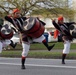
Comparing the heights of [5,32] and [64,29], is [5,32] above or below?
below

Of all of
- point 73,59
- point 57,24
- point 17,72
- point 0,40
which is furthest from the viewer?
point 73,59

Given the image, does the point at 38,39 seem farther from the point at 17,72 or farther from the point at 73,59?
the point at 73,59

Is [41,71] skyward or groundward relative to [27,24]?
groundward

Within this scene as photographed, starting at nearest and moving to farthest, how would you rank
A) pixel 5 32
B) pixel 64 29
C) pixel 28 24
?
pixel 28 24 < pixel 64 29 < pixel 5 32

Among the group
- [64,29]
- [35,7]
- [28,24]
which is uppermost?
[28,24]

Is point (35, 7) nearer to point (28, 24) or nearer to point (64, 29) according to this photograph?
point (64, 29)

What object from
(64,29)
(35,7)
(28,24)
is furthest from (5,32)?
(35,7)

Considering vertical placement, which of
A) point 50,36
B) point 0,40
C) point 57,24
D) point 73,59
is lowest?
point 50,36

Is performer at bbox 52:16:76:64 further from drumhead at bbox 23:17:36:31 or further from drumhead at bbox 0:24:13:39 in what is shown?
drumhead at bbox 0:24:13:39

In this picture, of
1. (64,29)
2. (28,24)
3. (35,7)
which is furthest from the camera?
(35,7)

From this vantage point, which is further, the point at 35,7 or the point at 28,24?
the point at 35,7

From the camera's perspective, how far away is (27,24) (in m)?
10.4

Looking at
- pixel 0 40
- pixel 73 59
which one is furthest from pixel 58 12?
pixel 0 40

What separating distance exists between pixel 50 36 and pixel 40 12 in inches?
217
